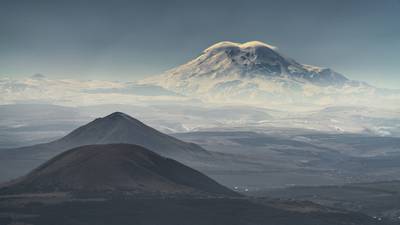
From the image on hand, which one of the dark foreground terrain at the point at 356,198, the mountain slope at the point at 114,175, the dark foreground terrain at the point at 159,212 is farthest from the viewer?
the dark foreground terrain at the point at 356,198

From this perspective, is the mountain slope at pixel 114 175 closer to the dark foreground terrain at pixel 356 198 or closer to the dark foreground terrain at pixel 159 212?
the dark foreground terrain at pixel 159 212

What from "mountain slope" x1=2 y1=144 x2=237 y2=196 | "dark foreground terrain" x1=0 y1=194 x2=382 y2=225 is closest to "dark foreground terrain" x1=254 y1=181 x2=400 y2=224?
"dark foreground terrain" x1=0 y1=194 x2=382 y2=225

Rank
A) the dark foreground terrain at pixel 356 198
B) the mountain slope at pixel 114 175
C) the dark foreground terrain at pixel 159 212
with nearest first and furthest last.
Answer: the dark foreground terrain at pixel 159 212 < the mountain slope at pixel 114 175 < the dark foreground terrain at pixel 356 198

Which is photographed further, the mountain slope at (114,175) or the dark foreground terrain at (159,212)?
the mountain slope at (114,175)

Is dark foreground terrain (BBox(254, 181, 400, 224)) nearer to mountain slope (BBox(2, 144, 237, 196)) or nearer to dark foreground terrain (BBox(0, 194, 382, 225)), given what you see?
dark foreground terrain (BBox(0, 194, 382, 225))

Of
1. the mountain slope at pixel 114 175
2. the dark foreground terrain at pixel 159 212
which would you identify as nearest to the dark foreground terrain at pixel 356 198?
the dark foreground terrain at pixel 159 212

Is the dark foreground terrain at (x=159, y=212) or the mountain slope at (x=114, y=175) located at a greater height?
the mountain slope at (x=114, y=175)
